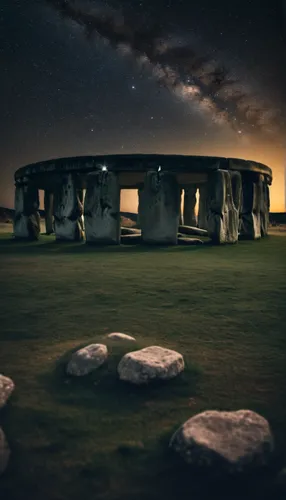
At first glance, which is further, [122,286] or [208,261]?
[208,261]

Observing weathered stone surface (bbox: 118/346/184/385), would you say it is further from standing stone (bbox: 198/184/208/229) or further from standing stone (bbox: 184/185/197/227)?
standing stone (bbox: 184/185/197/227)

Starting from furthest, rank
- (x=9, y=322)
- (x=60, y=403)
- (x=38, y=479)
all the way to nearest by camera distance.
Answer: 1. (x=9, y=322)
2. (x=60, y=403)
3. (x=38, y=479)

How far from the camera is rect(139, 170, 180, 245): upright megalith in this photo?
33.6 ft

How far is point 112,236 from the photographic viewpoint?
1047cm

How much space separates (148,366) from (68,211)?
9.51m

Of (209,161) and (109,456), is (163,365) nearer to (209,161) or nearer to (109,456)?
(109,456)

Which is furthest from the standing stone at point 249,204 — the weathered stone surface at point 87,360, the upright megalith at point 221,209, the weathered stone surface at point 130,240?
the weathered stone surface at point 87,360

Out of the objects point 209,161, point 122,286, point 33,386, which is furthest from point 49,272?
point 209,161

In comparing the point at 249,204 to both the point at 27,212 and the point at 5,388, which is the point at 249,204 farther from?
the point at 5,388

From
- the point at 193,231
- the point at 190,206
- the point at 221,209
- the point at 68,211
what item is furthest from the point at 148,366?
the point at 190,206

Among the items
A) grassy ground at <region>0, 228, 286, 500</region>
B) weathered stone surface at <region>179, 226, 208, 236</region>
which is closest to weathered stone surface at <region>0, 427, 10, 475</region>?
grassy ground at <region>0, 228, 286, 500</region>

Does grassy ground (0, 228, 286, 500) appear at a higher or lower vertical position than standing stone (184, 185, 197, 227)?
lower

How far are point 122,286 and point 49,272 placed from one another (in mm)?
1567

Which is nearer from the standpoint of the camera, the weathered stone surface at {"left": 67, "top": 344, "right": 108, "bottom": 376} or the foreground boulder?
the foreground boulder
